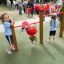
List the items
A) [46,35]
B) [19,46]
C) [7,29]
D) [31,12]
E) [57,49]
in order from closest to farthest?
[7,29] < [57,49] < [19,46] < [46,35] < [31,12]

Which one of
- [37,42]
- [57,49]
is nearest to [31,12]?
[37,42]

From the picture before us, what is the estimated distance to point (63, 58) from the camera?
533 cm

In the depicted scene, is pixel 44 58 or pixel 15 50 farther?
pixel 15 50

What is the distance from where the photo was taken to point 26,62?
204 inches

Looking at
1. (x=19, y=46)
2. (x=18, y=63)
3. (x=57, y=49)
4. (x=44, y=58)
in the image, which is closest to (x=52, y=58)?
(x=44, y=58)

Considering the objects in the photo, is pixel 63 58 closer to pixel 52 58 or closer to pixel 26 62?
pixel 52 58

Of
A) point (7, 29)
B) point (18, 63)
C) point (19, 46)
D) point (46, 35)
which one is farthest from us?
point (46, 35)

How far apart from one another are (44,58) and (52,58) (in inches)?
9.8

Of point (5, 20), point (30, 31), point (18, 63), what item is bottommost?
point (18, 63)

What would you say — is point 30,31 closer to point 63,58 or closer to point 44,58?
point 44,58

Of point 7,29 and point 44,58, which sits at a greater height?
point 7,29

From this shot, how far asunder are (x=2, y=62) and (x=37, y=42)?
1.81 meters

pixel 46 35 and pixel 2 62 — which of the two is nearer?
pixel 2 62

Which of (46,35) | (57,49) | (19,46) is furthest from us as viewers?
(46,35)
